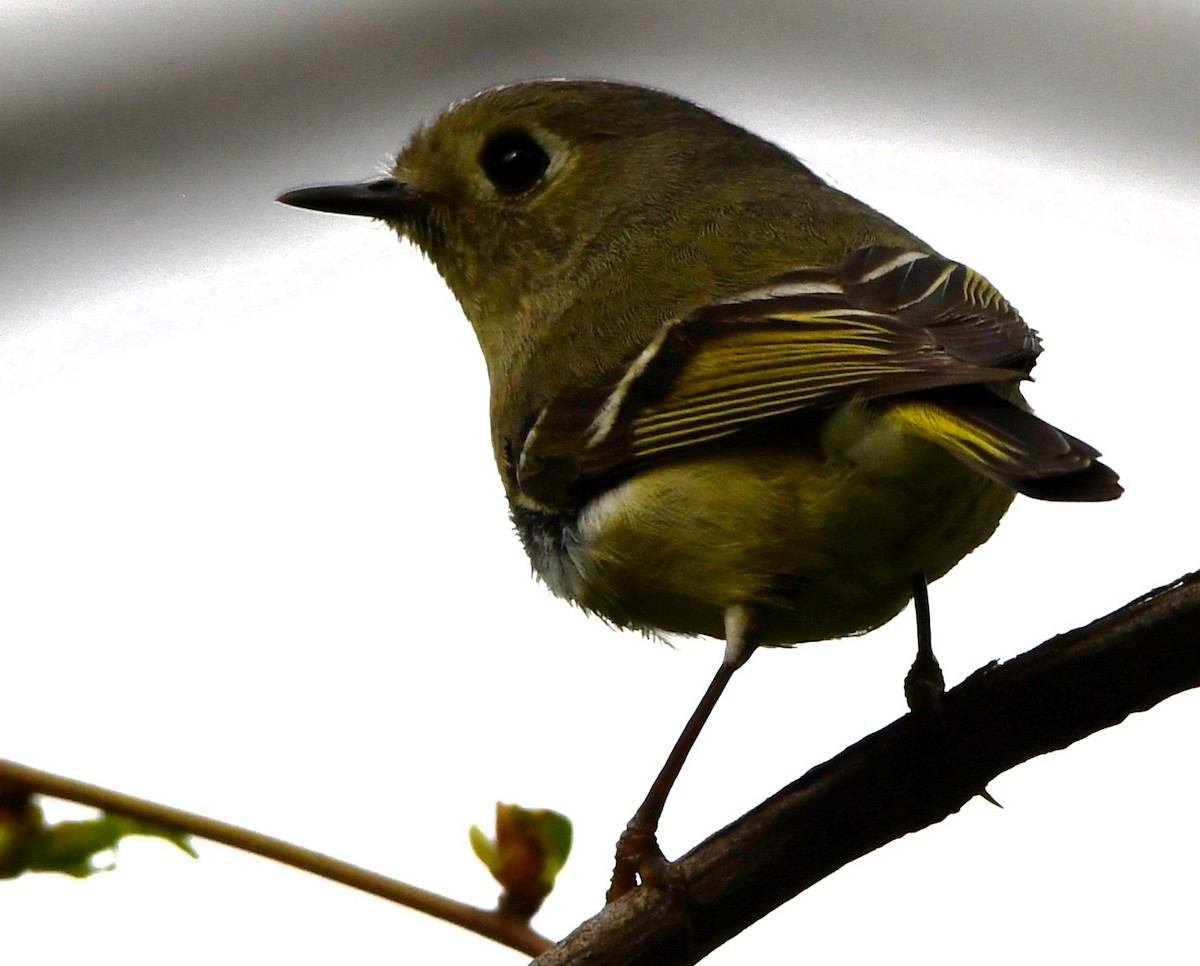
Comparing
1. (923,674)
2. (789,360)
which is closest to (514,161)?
(789,360)

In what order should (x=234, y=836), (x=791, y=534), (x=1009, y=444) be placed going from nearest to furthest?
1. (x=234, y=836)
2. (x=1009, y=444)
3. (x=791, y=534)

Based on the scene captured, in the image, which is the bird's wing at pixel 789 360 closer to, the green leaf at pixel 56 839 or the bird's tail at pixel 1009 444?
the bird's tail at pixel 1009 444

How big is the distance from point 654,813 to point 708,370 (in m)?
0.59

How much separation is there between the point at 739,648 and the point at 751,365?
357 mm

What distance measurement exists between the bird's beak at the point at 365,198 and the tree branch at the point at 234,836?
172cm

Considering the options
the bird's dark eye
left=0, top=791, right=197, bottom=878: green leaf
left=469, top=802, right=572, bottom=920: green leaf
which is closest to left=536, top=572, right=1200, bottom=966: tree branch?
left=469, top=802, right=572, bottom=920: green leaf

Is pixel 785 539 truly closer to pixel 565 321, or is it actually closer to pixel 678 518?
pixel 678 518

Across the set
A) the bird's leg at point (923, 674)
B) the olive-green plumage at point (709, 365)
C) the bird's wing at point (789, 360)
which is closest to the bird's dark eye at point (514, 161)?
the olive-green plumage at point (709, 365)

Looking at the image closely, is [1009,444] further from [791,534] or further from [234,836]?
[234,836]

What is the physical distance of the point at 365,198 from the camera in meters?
2.78

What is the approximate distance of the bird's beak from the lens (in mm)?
2754

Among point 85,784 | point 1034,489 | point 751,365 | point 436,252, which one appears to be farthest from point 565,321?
point 85,784

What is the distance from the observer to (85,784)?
1.14 m

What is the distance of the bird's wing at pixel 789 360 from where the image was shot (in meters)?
1.82
